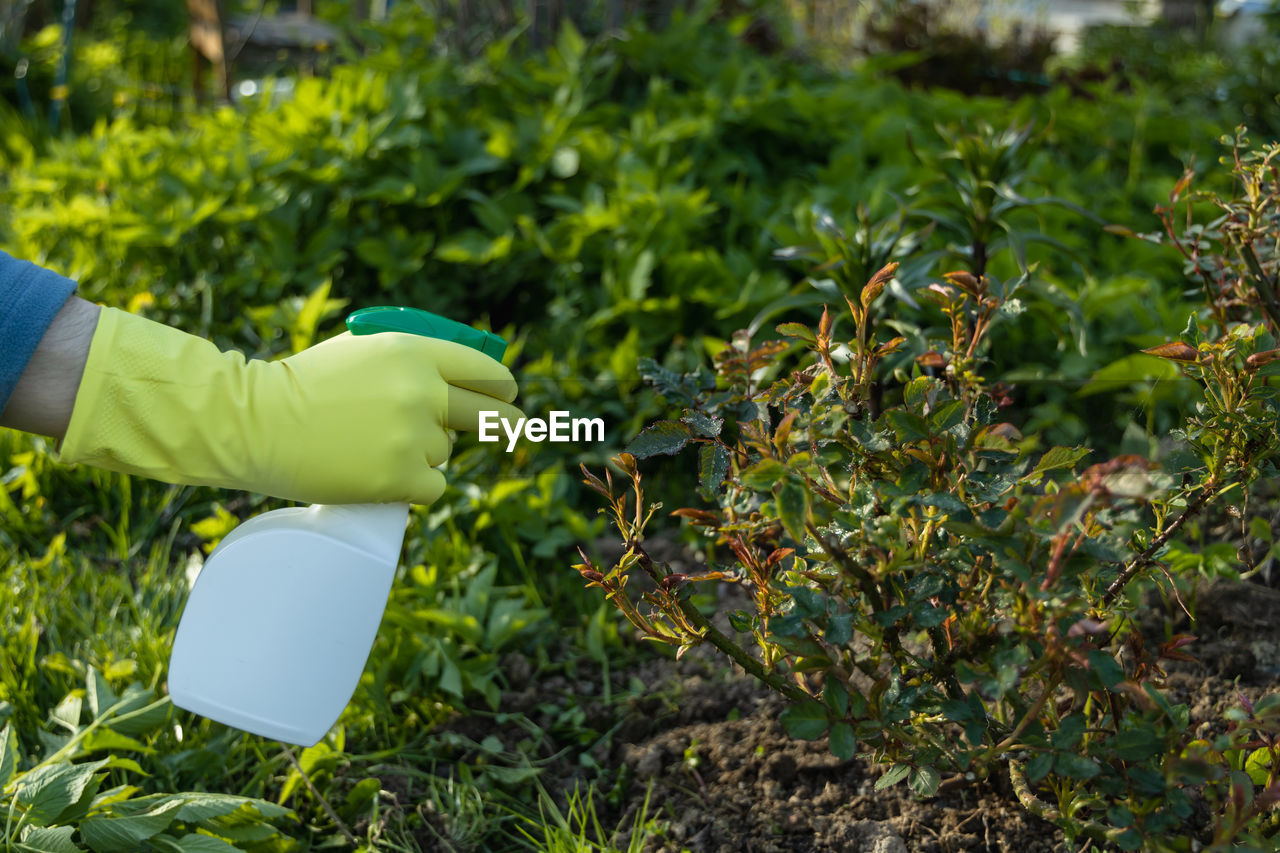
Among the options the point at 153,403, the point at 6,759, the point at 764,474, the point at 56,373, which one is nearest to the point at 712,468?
the point at 764,474

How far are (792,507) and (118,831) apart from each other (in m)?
1.01

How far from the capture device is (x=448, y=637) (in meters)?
1.86

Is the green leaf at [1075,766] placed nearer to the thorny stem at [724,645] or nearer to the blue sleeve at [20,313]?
the thorny stem at [724,645]

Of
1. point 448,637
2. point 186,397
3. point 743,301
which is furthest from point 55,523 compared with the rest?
point 743,301

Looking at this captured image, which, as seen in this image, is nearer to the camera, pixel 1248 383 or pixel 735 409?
Result: pixel 1248 383

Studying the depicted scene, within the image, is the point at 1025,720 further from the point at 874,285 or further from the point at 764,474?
the point at 874,285

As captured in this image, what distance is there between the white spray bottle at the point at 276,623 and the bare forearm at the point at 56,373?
0.27 m

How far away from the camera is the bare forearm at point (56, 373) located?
4.19 ft

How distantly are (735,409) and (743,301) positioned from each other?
0.98m

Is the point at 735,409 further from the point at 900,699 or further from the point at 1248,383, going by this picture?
the point at 1248,383

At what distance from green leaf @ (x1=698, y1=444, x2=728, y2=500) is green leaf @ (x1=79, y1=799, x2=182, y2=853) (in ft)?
2.80

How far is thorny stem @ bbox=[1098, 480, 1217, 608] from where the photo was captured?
1217 mm

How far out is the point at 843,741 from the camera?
1117 millimetres

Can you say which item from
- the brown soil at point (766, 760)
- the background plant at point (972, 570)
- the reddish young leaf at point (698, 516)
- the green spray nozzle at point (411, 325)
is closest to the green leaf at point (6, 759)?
the brown soil at point (766, 760)
